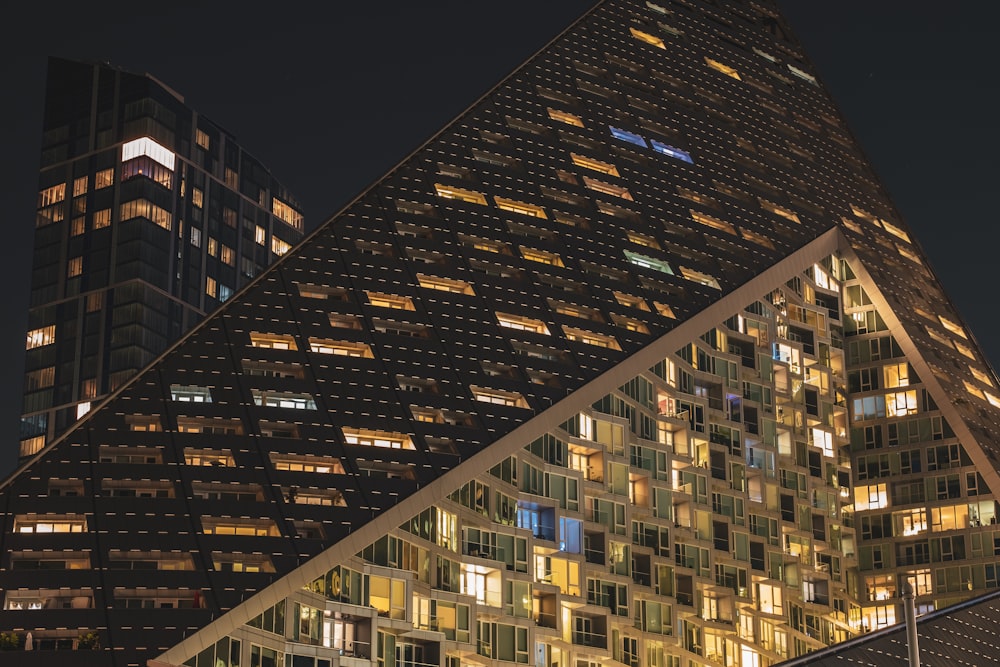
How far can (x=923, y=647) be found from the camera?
63.7 meters

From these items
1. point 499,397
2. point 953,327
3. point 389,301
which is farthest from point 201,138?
point 499,397

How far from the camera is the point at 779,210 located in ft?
322

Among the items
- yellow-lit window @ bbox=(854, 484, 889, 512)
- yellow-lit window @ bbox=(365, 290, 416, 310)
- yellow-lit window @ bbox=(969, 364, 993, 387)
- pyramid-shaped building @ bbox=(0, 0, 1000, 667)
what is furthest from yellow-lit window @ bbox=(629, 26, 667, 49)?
yellow-lit window @ bbox=(365, 290, 416, 310)

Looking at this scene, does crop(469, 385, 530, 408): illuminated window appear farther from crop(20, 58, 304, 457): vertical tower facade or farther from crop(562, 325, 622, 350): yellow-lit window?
crop(20, 58, 304, 457): vertical tower facade

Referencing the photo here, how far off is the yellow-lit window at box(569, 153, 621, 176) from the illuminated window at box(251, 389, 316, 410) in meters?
31.3

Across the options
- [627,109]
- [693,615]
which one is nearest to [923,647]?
[693,615]

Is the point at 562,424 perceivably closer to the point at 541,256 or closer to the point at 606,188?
the point at 541,256

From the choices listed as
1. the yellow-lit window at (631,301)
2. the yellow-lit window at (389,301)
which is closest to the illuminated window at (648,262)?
the yellow-lit window at (631,301)

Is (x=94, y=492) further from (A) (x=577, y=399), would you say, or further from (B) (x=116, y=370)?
(B) (x=116, y=370)

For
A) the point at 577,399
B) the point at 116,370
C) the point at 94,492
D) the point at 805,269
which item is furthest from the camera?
the point at 116,370

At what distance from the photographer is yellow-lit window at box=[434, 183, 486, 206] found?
8606cm

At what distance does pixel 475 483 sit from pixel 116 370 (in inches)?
3332

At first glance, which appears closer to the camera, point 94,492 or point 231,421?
point 94,492

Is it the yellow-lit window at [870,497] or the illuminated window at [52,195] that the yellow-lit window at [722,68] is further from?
the illuminated window at [52,195]
